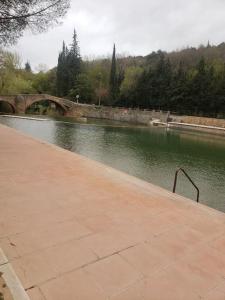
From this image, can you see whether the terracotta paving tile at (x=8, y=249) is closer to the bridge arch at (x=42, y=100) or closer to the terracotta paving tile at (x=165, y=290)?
the terracotta paving tile at (x=165, y=290)

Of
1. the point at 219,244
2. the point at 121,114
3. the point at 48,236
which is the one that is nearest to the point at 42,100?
the point at 121,114

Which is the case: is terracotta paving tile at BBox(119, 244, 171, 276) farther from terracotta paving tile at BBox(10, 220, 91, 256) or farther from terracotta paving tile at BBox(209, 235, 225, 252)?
terracotta paving tile at BBox(209, 235, 225, 252)

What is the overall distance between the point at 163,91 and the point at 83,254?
1813 inches

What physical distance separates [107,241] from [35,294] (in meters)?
1.23

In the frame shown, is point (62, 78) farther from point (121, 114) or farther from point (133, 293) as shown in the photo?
point (133, 293)

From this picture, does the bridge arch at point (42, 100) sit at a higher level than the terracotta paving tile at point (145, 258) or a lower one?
higher

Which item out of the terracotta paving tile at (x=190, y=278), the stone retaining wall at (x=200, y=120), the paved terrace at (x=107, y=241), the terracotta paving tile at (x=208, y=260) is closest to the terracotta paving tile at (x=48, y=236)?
the paved terrace at (x=107, y=241)

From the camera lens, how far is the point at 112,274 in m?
2.90

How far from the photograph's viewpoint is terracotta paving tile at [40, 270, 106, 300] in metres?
2.52

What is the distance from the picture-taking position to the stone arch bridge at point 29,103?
42972 mm

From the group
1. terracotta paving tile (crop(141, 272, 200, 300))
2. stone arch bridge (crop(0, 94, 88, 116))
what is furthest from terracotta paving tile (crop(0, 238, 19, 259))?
stone arch bridge (crop(0, 94, 88, 116))

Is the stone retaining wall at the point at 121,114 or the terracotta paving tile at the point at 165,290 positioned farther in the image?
the stone retaining wall at the point at 121,114

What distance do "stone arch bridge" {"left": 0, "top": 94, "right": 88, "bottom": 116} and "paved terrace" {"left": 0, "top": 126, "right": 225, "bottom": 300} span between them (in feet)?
130

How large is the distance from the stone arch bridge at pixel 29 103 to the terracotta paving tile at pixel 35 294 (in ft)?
138
